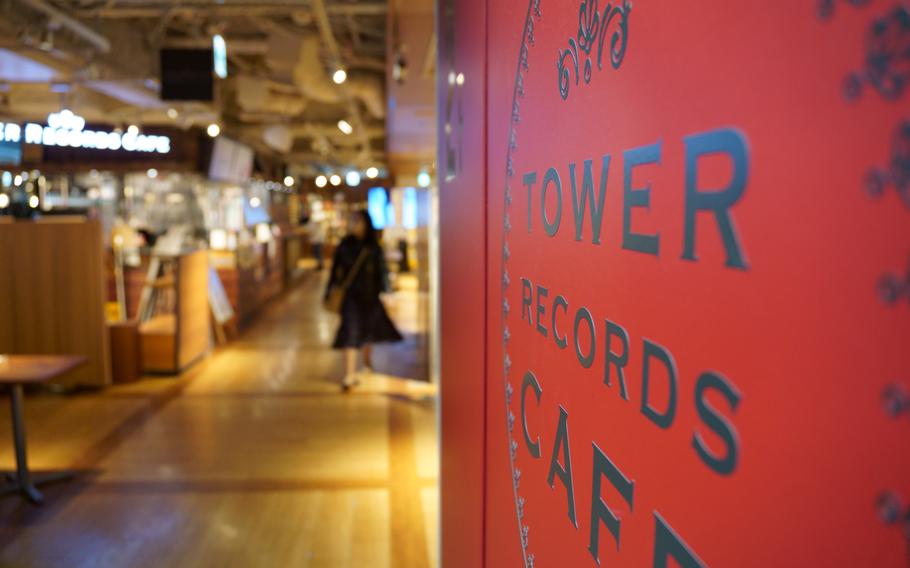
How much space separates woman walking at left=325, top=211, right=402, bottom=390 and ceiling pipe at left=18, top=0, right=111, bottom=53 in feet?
9.54

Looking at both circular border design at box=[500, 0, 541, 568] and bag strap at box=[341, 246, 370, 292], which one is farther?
bag strap at box=[341, 246, 370, 292]

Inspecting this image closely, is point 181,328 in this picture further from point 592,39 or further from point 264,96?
point 592,39

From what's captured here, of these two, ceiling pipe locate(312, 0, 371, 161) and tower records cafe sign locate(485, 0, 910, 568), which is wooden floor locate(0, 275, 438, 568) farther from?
Answer: ceiling pipe locate(312, 0, 371, 161)

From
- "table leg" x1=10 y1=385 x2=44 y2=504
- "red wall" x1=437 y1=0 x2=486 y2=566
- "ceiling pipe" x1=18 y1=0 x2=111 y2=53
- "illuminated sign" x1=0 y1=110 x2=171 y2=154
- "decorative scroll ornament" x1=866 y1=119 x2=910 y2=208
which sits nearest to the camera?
"decorative scroll ornament" x1=866 y1=119 x2=910 y2=208

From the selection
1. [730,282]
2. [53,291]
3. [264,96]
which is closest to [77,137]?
[264,96]

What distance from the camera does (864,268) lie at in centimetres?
34

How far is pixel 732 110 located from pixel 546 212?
542 mm

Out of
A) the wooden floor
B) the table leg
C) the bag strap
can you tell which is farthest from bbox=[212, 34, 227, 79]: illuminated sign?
the table leg

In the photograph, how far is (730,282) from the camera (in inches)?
18.3

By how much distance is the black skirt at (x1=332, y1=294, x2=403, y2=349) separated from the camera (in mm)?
6895

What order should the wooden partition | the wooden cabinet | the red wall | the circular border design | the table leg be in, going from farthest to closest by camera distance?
1. the wooden cabinet
2. the wooden partition
3. the table leg
4. the red wall
5. the circular border design

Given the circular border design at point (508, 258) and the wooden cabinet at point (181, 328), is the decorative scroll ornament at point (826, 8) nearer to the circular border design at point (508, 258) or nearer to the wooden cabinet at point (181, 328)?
the circular border design at point (508, 258)

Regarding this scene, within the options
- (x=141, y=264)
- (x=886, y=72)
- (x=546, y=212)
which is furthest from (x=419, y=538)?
(x=141, y=264)

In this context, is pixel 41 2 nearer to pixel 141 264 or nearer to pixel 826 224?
pixel 141 264
